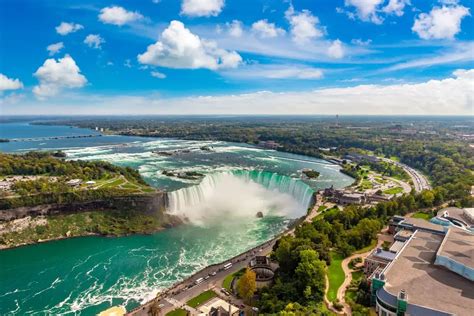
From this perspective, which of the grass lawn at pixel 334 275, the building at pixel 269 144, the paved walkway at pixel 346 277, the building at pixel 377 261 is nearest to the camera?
the paved walkway at pixel 346 277

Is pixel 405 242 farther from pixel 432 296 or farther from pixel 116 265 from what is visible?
pixel 116 265

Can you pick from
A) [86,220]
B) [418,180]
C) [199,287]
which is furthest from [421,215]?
[86,220]

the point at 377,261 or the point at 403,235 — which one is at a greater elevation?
the point at 403,235

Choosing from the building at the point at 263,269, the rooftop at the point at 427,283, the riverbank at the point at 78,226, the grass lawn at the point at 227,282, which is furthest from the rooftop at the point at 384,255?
the riverbank at the point at 78,226

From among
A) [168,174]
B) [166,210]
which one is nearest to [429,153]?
[168,174]

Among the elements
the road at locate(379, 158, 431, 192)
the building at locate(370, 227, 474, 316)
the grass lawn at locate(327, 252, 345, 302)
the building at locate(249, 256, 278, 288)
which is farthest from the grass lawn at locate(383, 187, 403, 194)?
the building at locate(249, 256, 278, 288)

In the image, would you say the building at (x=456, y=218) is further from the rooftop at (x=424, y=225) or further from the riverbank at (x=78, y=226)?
the riverbank at (x=78, y=226)

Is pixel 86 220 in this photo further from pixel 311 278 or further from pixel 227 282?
pixel 311 278

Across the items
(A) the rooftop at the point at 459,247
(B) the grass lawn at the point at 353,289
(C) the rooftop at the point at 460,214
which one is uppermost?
(A) the rooftop at the point at 459,247
